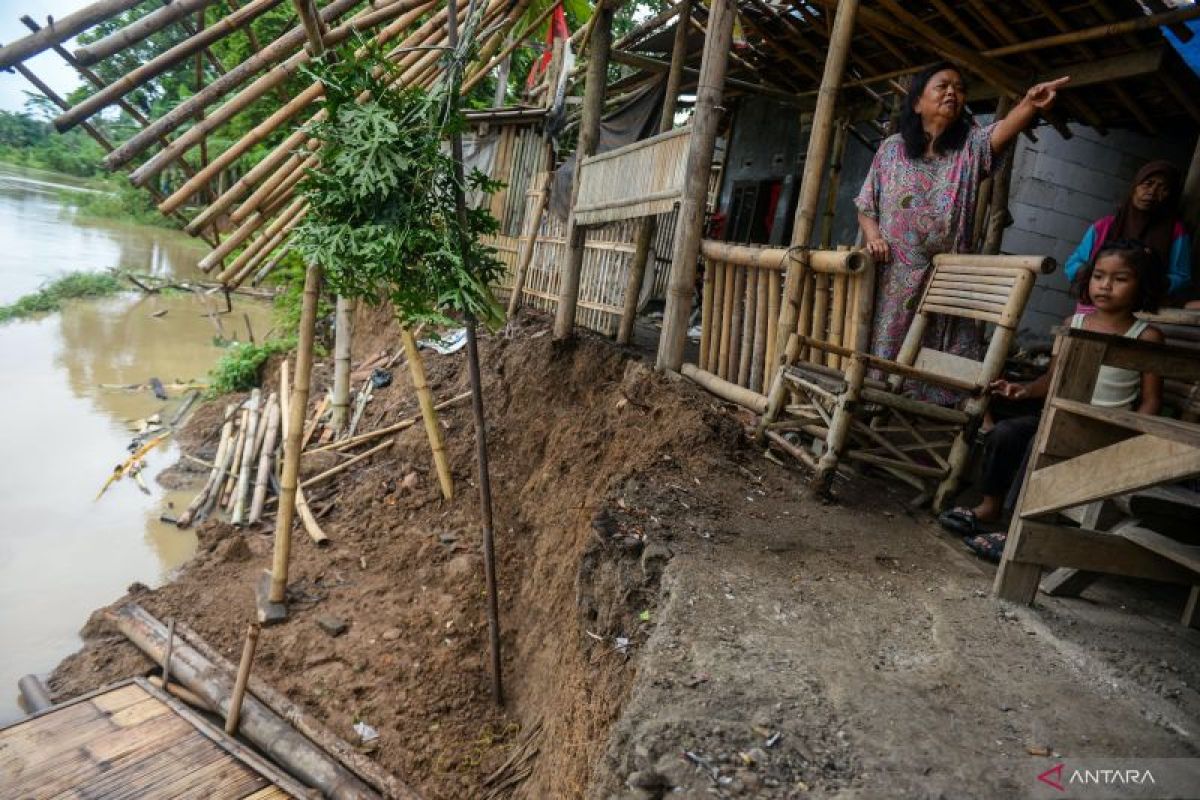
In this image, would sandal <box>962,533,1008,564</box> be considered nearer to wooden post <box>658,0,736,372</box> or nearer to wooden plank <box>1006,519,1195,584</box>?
wooden plank <box>1006,519,1195,584</box>

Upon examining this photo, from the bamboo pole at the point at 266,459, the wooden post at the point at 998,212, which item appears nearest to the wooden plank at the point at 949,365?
the wooden post at the point at 998,212

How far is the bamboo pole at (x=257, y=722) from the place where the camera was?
123 inches

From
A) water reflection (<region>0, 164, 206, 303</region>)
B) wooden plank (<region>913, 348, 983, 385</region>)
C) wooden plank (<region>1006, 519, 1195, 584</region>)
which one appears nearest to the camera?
wooden plank (<region>1006, 519, 1195, 584</region>)

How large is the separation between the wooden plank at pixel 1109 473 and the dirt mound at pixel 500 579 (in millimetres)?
1282

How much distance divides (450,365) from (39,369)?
8.32 metres

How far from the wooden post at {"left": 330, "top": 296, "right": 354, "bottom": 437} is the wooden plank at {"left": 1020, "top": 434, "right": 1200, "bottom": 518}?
605cm

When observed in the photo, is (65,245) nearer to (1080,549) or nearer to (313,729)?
(313,729)

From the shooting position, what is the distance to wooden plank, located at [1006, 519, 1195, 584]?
2.18m

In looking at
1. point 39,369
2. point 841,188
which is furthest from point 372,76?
point 39,369

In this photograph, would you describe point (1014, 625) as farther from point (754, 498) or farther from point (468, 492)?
point (468, 492)

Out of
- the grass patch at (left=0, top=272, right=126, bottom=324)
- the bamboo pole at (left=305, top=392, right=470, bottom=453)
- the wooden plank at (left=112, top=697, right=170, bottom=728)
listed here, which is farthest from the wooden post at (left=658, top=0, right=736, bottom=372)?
the grass patch at (left=0, top=272, right=126, bottom=324)

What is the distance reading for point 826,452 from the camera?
10.0 ft

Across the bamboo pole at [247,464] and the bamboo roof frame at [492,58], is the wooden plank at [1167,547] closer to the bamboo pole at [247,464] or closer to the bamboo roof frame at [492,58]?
the bamboo roof frame at [492,58]

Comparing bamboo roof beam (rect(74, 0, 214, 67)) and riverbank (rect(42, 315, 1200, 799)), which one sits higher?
bamboo roof beam (rect(74, 0, 214, 67))
